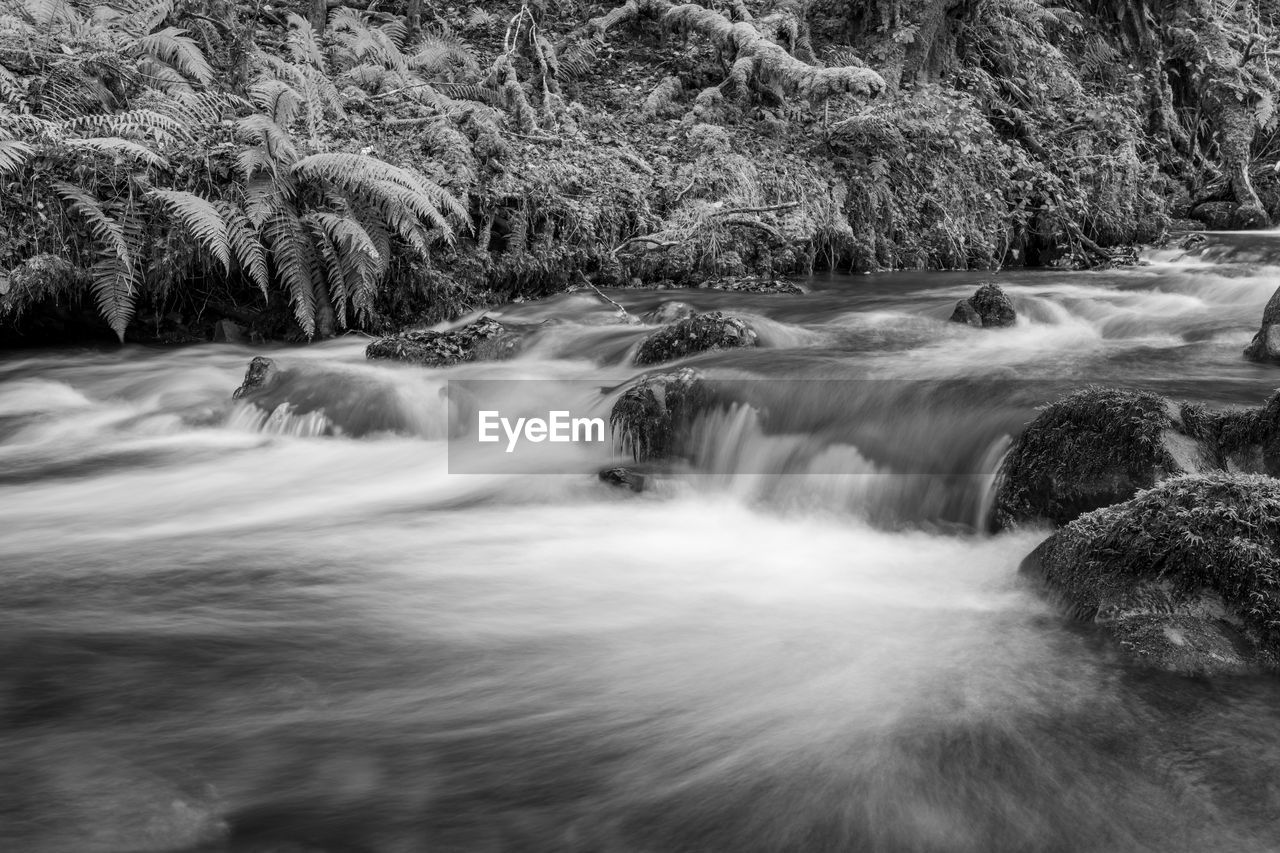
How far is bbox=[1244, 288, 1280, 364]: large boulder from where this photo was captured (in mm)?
6711

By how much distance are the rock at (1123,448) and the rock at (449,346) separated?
190 inches

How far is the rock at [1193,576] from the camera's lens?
3.31 metres

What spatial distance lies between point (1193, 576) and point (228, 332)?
835 cm

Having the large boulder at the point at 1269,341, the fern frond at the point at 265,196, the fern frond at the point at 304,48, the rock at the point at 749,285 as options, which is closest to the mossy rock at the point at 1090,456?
the large boulder at the point at 1269,341

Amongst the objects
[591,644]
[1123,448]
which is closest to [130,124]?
[591,644]

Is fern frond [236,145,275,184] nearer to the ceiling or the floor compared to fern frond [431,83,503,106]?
nearer to the floor

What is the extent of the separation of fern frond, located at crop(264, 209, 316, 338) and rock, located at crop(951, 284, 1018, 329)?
5562 mm

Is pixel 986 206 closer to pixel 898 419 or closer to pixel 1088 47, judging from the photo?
pixel 1088 47

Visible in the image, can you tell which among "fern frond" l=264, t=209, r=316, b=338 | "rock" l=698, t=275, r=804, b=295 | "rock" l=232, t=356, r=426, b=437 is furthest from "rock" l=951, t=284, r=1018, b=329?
"fern frond" l=264, t=209, r=316, b=338

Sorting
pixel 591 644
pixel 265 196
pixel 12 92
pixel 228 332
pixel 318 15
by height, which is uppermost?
pixel 318 15

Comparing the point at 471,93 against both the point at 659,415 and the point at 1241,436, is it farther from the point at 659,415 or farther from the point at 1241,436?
the point at 1241,436

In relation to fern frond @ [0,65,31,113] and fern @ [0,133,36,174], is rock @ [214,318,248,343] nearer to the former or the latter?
fern @ [0,133,36,174]

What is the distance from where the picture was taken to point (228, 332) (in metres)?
9.32

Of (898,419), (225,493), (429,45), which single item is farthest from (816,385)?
(429,45)
